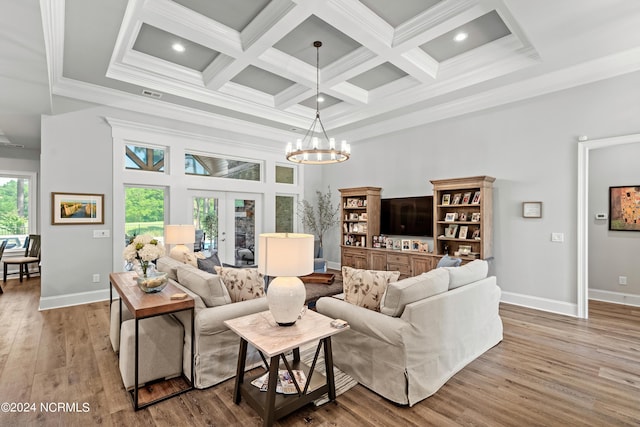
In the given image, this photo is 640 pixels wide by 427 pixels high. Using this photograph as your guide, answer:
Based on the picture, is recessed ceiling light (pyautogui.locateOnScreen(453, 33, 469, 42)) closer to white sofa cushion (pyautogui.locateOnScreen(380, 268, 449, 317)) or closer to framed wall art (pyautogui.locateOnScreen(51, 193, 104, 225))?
white sofa cushion (pyautogui.locateOnScreen(380, 268, 449, 317))

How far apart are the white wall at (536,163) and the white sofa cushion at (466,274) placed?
1.94 meters

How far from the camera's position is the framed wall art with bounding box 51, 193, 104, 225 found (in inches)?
180

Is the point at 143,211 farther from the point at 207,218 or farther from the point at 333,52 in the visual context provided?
the point at 333,52

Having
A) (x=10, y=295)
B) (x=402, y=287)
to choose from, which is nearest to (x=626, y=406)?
(x=402, y=287)

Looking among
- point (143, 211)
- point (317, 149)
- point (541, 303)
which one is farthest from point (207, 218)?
point (541, 303)

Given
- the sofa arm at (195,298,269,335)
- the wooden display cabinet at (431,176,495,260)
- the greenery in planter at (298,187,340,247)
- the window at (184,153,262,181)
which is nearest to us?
the sofa arm at (195,298,269,335)

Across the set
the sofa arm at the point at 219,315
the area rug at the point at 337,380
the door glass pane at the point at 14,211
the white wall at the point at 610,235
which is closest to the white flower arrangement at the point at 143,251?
the sofa arm at the point at 219,315

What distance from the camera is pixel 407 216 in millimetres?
6102

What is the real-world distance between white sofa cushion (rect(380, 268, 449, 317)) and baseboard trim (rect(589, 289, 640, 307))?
424 centimetres

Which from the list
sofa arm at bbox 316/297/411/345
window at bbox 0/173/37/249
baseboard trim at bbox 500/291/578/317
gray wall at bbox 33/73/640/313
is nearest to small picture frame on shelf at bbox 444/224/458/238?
gray wall at bbox 33/73/640/313

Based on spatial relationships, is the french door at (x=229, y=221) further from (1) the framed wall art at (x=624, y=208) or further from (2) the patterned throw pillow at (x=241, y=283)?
(1) the framed wall art at (x=624, y=208)

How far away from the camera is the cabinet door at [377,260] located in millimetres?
5997

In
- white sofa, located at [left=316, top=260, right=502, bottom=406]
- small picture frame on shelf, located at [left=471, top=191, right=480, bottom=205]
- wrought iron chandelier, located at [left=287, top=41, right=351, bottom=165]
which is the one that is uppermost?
wrought iron chandelier, located at [left=287, top=41, right=351, bottom=165]

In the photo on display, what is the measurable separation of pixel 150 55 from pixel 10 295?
4.66m
